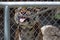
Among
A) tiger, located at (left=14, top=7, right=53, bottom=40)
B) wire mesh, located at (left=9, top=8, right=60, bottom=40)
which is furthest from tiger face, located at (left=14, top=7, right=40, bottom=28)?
wire mesh, located at (left=9, top=8, right=60, bottom=40)

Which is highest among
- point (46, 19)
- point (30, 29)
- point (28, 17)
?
point (28, 17)

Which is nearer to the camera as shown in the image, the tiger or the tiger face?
the tiger face

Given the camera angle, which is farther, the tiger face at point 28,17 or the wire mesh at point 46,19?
the wire mesh at point 46,19

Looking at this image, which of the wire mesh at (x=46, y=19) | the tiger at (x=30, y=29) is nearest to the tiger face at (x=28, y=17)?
the tiger at (x=30, y=29)

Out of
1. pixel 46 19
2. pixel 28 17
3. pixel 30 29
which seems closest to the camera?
pixel 28 17

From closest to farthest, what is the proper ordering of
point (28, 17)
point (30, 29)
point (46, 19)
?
1. point (28, 17)
2. point (46, 19)
3. point (30, 29)

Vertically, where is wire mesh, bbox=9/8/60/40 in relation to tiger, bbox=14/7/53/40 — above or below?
above

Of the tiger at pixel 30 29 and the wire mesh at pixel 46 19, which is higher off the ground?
the wire mesh at pixel 46 19

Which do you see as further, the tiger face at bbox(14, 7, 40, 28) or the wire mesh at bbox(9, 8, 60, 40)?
the wire mesh at bbox(9, 8, 60, 40)

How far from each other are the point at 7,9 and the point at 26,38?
6.28 feet

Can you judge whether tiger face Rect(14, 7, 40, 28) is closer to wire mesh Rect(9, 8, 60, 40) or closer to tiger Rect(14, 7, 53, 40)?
tiger Rect(14, 7, 53, 40)

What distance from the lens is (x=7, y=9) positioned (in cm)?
158

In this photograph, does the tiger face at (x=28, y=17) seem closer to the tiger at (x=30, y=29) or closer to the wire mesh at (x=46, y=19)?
the tiger at (x=30, y=29)

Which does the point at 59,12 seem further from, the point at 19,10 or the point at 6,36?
the point at 6,36
